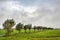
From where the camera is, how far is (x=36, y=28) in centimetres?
13688

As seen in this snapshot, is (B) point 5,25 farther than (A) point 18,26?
No

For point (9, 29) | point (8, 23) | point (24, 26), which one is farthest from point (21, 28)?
point (9, 29)

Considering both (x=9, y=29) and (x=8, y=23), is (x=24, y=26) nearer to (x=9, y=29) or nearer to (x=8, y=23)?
(x=8, y=23)

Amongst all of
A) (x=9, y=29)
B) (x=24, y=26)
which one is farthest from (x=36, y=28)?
(x=9, y=29)

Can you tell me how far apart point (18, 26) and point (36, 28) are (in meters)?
32.9

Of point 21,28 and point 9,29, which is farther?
point 21,28

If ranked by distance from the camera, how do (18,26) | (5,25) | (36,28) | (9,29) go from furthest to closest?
(36,28)
(18,26)
(5,25)
(9,29)

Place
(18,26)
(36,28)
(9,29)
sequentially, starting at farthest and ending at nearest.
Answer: (36,28)
(18,26)
(9,29)

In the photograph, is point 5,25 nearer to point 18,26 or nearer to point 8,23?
point 8,23

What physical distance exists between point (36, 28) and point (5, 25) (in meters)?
58.1

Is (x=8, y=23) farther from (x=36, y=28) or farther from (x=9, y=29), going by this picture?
(x=36, y=28)

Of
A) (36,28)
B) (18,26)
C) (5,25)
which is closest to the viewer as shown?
(5,25)

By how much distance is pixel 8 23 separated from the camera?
288 ft

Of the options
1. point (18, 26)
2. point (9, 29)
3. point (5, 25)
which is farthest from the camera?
point (18, 26)
